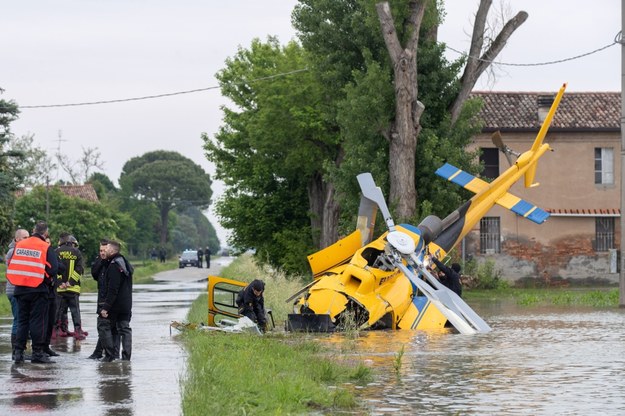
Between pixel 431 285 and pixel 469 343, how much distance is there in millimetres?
4185

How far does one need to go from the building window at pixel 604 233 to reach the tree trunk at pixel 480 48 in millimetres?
15462

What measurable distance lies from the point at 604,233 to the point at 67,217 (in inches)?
1272

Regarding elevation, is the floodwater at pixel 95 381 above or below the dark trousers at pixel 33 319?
below

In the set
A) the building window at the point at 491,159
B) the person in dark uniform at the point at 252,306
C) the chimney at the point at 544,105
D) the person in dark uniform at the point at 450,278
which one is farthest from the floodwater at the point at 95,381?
the chimney at the point at 544,105

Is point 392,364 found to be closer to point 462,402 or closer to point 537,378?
point 537,378

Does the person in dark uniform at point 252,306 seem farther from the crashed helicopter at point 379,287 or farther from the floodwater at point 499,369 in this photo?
the floodwater at point 499,369

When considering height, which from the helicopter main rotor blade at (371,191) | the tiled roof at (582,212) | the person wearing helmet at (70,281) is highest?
the tiled roof at (582,212)

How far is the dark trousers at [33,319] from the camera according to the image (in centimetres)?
1744

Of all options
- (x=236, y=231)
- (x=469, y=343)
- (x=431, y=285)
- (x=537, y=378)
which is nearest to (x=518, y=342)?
(x=469, y=343)

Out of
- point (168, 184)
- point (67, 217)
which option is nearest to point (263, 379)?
point (67, 217)

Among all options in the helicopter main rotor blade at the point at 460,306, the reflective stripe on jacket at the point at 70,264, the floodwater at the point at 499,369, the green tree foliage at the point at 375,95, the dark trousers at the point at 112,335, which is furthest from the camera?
the green tree foliage at the point at 375,95

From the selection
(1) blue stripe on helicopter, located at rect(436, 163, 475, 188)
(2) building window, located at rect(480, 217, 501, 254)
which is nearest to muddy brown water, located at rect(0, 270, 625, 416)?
(1) blue stripe on helicopter, located at rect(436, 163, 475, 188)

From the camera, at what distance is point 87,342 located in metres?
21.8

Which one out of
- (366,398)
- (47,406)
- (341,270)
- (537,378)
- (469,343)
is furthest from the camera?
(341,270)
